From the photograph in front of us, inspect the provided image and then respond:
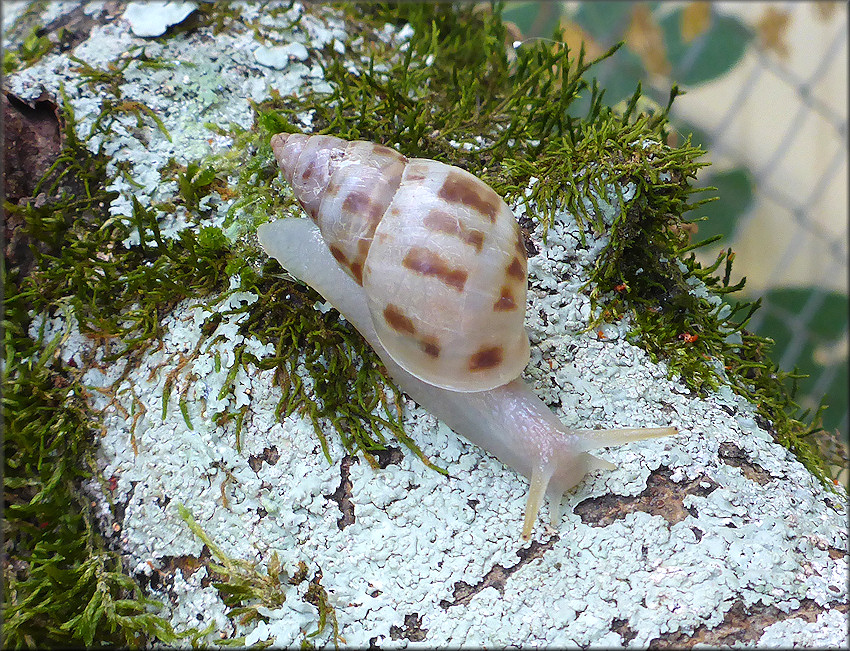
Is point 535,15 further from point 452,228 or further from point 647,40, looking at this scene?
point 452,228

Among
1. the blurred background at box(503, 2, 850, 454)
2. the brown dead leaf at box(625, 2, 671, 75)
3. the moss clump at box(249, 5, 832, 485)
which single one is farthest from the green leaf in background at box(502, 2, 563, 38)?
the moss clump at box(249, 5, 832, 485)

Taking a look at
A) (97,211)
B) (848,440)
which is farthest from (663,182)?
→ (848,440)

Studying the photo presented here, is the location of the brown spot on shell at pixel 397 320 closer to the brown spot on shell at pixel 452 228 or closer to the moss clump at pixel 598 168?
the brown spot on shell at pixel 452 228

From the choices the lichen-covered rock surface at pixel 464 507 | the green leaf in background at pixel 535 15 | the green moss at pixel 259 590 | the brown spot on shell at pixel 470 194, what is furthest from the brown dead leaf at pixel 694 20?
the green moss at pixel 259 590

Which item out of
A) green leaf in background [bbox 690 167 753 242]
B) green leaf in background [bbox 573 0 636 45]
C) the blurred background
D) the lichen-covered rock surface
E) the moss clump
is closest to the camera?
the lichen-covered rock surface

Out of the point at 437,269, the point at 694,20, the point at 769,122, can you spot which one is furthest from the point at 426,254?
the point at 769,122

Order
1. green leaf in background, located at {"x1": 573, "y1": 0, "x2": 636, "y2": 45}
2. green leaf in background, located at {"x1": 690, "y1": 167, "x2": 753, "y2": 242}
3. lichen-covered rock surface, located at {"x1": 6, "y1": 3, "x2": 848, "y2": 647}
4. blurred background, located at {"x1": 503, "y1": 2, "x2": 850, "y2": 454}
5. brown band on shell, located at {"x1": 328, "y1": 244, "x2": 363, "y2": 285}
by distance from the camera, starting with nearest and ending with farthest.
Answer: lichen-covered rock surface, located at {"x1": 6, "y1": 3, "x2": 848, "y2": 647}
brown band on shell, located at {"x1": 328, "y1": 244, "x2": 363, "y2": 285}
green leaf in background, located at {"x1": 690, "y1": 167, "x2": 753, "y2": 242}
blurred background, located at {"x1": 503, "y1": 2, "x2": 850, "y2": 454}
green leaf in background, located at {"x1": 573, "y1": 0, "x2": 636, "y2": 45}

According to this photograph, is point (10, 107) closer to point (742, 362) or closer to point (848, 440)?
point (742, 362)

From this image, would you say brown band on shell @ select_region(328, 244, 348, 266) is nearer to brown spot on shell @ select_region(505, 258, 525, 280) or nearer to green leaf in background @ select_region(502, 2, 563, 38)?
brown spot on shell @ select_region(505, 258, 525, 280)
